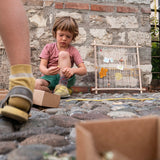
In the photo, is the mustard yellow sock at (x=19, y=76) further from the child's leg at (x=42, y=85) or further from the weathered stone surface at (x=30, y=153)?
the child's leg at (x=42, y=85)

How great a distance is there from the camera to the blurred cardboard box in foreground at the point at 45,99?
4.81 ft

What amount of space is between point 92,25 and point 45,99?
192cm

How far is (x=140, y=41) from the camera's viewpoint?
10.7 ft

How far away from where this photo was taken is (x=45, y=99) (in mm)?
1471

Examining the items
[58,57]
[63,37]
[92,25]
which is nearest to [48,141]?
[58,57]

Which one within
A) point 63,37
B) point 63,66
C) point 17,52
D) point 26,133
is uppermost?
point 63,37

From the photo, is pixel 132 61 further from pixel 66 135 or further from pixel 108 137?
pixel 108 137

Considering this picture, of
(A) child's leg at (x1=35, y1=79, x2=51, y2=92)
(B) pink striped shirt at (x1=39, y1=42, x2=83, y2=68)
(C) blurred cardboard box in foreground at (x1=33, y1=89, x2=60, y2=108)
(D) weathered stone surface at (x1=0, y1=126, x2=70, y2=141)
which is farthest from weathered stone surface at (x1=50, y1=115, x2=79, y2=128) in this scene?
(B) pink striped shirt at (x1=39, y1=42, x2=83, y2=68)

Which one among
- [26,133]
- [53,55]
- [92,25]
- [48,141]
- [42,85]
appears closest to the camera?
[48,141]

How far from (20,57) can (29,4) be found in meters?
2.39

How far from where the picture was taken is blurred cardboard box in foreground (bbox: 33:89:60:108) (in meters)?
1.47

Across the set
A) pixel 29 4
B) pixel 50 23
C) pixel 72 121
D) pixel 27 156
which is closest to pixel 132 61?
pixel 50 23

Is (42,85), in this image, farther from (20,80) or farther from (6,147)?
(6,147)

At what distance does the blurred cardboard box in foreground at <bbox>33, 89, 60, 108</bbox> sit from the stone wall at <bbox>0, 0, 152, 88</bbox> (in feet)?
4.86
